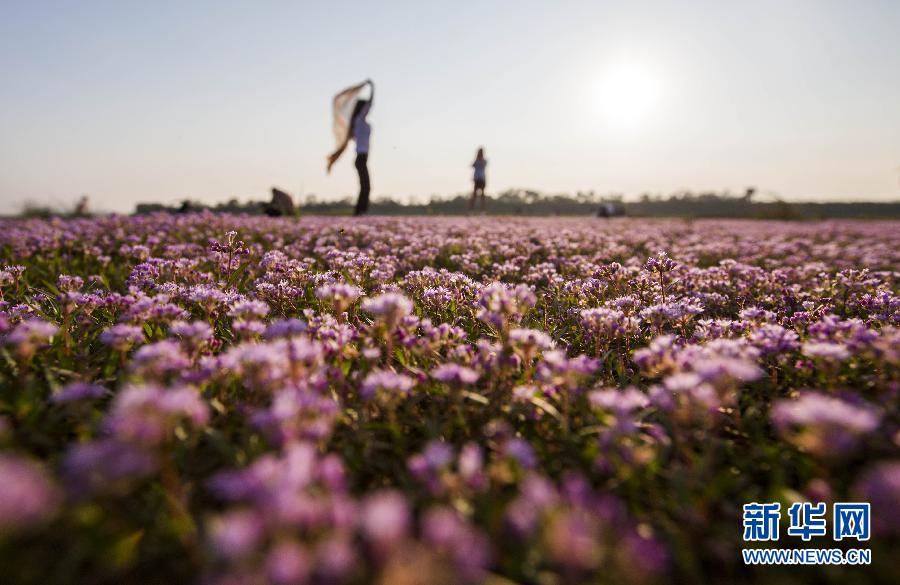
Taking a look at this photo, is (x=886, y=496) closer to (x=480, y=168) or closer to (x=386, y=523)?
(x=386, y=523)

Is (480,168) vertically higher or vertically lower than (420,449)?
higher

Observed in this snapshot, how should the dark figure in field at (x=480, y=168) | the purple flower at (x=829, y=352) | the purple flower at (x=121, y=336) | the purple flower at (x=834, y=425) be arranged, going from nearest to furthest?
the purple flower at (x=834, y=425) < the purple flower at (x=829, y=352) < the purple flower at (x=121, y=336) < the dark figure in field at (x=480, y=168)

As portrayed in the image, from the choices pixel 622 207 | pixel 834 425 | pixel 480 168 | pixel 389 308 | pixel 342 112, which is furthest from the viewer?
pixel 622 207

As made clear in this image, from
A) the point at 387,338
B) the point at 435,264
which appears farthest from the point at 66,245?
the point at 387,338

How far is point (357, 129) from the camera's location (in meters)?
21.3

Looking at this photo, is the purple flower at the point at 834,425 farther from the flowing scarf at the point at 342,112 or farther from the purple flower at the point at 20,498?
the flowing scarf at the point at 342,112

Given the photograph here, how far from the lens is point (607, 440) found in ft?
7.82

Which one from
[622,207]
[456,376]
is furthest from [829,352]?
[622,207]

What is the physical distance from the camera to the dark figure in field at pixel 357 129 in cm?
1983

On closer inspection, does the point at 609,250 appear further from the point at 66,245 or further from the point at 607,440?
the point at 66,245

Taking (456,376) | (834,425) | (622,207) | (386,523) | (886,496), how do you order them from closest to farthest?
(386,523) → (886,496) → (834,425) → (456,376) → (622,207)

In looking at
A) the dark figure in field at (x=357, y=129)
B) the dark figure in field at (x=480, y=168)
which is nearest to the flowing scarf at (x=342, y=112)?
the dark figure in field at (x=357, y=129)

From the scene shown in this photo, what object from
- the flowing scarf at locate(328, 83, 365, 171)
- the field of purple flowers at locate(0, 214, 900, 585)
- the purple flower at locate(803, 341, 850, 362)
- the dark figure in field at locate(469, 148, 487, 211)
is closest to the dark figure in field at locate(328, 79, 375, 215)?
the flowing scarf at locate(328, 83, 365, 171)

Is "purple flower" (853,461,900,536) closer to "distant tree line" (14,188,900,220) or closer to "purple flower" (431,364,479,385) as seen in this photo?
"purple flower" (431,364,479,385)
